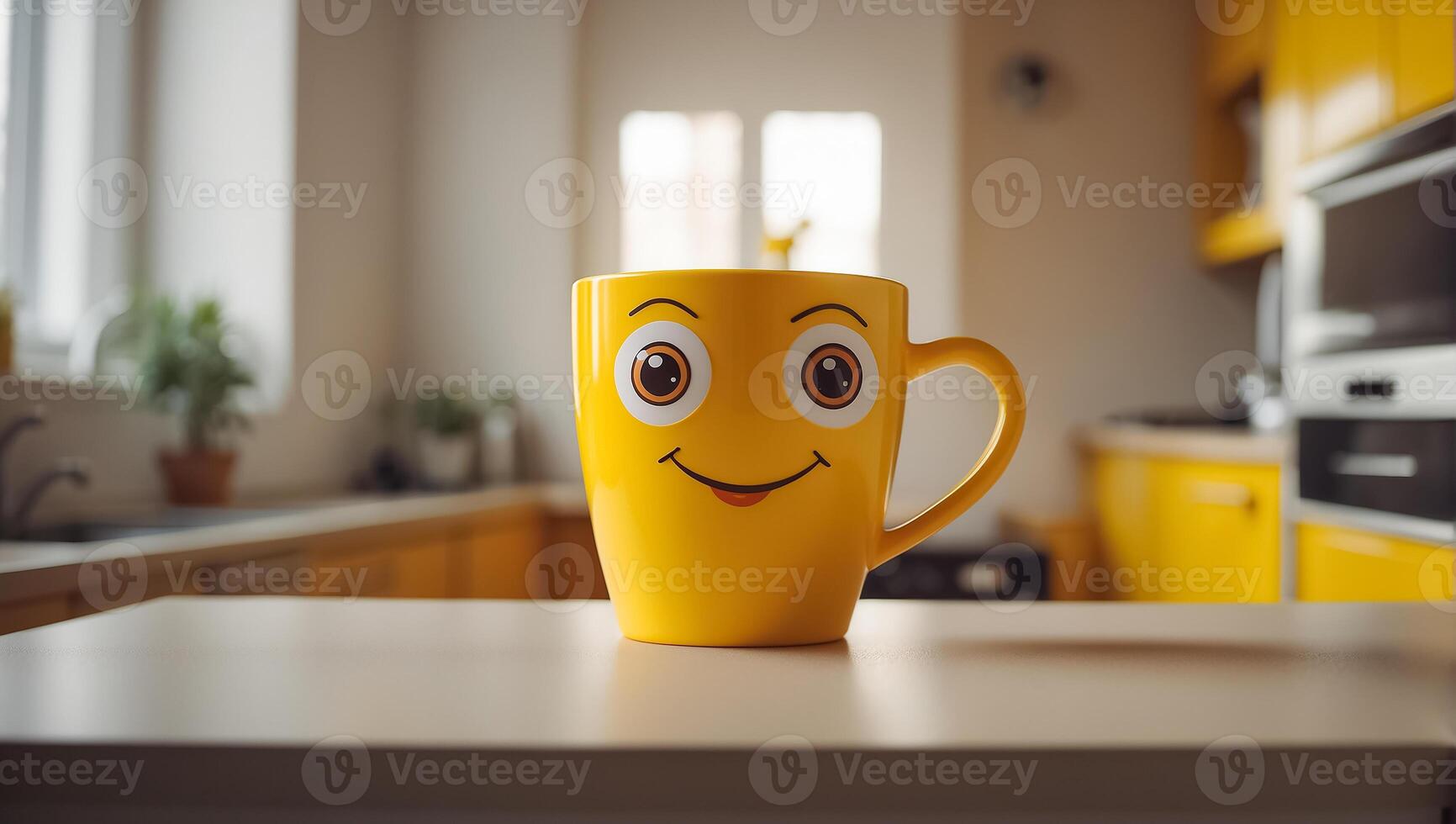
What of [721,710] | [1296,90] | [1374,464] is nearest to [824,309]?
[721,710]

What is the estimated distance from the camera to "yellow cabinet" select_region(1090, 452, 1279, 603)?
247cm

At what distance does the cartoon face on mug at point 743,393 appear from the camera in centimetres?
39

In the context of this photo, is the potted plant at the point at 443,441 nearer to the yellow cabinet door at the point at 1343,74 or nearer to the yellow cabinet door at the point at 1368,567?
the yellow cabinet door at the point at 1368,567

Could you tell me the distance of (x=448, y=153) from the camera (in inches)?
144

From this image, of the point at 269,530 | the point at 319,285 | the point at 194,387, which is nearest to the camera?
the point at 269,530

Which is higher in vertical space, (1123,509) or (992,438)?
(992,438)

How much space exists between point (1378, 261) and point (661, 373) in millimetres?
2087

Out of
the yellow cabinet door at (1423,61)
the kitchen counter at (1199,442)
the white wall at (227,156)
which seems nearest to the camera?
the yellow cabinet door at (1423,61)

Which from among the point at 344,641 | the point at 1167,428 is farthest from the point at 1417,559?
the point at 344,641

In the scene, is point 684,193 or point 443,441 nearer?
point 443,441

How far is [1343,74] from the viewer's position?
239cm

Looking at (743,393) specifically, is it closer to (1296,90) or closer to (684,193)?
(1296,90)

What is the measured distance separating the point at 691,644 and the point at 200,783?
0.61 ft

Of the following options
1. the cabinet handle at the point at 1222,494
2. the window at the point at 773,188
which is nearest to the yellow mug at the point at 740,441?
the cabinet handle at the point at 1222,494
